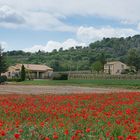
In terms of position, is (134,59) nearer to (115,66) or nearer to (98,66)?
(98,66)

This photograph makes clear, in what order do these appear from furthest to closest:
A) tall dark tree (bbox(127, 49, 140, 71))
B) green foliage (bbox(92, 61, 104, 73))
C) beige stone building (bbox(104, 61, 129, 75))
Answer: beige stone building (bbox(104, 61, 129, 75))
green foliage (bbox(92, 61, 104, 73))
tall dark tree (bbox(127, 49, 140, 71))

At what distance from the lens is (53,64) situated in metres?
168

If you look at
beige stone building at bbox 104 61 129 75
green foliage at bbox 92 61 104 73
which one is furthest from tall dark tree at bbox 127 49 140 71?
beige stone building at bbox 104 61 129 75

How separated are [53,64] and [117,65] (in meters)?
28.4

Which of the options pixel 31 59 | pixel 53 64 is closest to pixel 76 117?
pixel 53 64

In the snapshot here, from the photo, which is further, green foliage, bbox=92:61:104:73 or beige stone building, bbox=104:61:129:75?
beige stone building, bbox=104:61:129:75

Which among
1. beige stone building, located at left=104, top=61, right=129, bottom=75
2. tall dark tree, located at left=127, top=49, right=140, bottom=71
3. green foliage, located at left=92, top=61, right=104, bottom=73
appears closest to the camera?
tall dark tree, located at left=127, top=49, right=140, bottom=71

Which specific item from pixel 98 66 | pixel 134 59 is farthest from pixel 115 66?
pixel 134 59

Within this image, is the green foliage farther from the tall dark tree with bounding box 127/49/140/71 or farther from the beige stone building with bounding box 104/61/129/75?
the beige stone building with bounding box 104/61/129/75

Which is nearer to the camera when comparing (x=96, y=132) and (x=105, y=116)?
(x=96, y=132)

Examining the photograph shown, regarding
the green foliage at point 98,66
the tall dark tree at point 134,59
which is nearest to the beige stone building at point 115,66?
the green foliage at point 98,66

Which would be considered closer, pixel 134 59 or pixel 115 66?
pixel 134 59

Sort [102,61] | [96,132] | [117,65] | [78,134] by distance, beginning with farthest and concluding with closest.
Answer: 1. [117,65]
2. [102,61]
3. [96,132]
4. [78,134]

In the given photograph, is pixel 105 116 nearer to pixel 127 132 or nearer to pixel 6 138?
pixel 127 132
